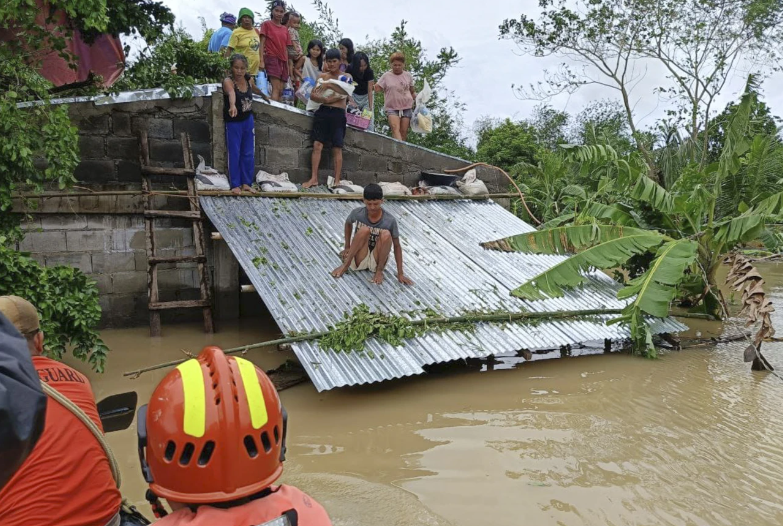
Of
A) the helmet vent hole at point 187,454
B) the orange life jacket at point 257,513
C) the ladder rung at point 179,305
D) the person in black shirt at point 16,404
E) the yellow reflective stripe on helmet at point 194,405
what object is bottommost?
the ladder rung at point 179,305

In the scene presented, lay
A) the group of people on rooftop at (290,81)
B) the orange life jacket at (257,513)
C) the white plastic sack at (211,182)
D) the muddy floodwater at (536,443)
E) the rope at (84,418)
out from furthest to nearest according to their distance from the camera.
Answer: the group of people on rooftop at (290,81) → the white plastic sack at (211,182) → the muddy floodwater at (536,443) → the rope at (84,418) → the orange life jacket at (257,513)

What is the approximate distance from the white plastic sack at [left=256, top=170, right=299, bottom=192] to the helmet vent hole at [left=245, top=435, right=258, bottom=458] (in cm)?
667

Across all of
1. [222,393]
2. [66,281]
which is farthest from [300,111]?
[222,393]

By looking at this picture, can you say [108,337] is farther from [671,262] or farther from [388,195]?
[671,262]

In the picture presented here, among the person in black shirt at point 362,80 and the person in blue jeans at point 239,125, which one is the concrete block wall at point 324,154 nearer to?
the person in blue jeans at point 239,125

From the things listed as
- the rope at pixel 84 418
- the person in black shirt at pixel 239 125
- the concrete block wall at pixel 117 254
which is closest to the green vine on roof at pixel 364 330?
the concrete block wall at pixel 117 254

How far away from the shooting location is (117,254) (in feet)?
22.6

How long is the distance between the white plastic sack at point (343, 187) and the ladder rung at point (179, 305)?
255 cm

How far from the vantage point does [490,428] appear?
470 centimetres

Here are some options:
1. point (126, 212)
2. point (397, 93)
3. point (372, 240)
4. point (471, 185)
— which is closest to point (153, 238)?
point (126, 212)

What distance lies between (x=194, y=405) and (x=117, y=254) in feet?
20.6

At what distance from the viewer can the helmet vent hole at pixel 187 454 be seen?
1.27m

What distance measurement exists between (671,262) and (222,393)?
249 inches

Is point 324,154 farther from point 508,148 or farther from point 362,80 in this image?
point 508,148
